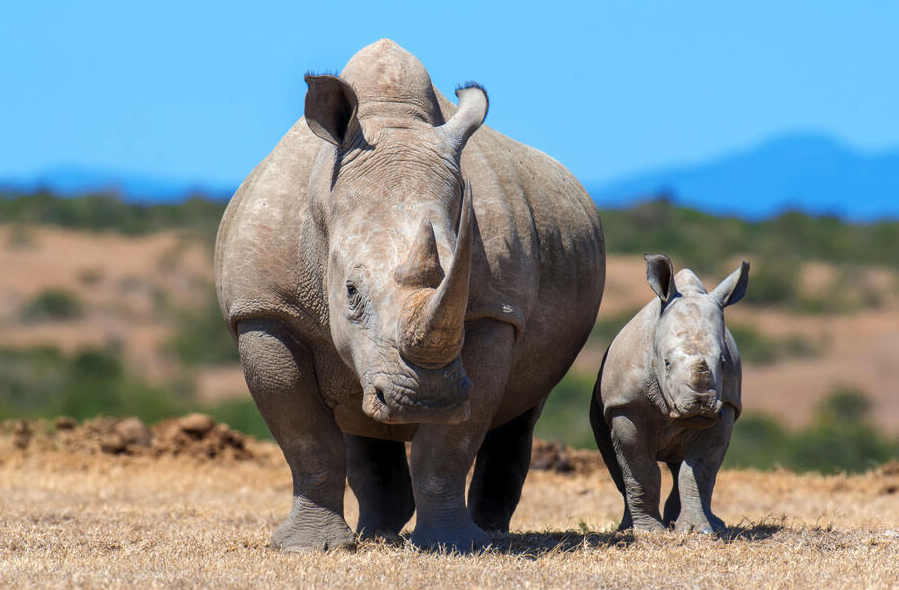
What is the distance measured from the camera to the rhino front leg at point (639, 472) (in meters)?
7.70

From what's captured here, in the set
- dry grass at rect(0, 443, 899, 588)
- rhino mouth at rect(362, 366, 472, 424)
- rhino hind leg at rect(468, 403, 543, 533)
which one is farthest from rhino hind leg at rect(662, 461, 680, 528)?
rhino mouth at rect(362, 366, 472, 424)

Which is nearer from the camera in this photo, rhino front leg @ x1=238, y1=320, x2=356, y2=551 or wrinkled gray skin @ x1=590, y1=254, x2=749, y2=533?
rhino front leg @ x1=238, y1=320, x2=356, y2=551

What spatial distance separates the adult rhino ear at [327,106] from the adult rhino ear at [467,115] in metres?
0.47

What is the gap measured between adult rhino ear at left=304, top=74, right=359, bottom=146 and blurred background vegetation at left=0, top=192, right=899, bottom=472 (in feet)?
24.1

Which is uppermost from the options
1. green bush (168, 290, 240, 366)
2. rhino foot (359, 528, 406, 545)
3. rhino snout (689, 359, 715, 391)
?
green bush (168, 290, 240, 366)

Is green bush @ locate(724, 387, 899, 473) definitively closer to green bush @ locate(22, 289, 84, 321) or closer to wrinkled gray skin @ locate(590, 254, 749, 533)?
wrinkled gray skin @ locate(590, 254, 749, 533)

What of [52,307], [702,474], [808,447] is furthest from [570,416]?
[52,307]

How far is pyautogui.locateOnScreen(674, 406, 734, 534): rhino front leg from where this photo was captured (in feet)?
24.9

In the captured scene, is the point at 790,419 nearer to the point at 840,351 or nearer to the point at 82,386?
the point at 840,351

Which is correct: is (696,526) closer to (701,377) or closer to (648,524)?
(648,524)

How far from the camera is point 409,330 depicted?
227 inches

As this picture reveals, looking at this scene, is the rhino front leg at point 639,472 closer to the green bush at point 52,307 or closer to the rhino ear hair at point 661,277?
the rhino ear hair at point 661,277

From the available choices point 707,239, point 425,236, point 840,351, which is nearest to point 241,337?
point 425,236

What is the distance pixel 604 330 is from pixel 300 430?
32005 mm
